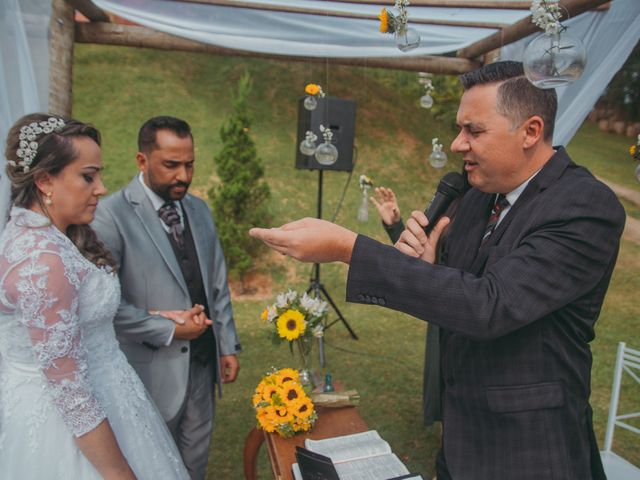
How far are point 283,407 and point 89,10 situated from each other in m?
3.18

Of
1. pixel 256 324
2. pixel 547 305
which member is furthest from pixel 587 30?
pixel 256 324

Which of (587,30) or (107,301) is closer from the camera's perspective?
(107,301)

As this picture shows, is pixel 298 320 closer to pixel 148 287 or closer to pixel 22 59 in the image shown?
pixel 148 287

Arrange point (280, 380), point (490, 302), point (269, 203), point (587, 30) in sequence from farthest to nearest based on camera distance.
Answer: point (269, 203)
point (587, 30)
point (280, 380)
point (490, 302)

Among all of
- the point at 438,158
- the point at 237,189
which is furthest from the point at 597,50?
the point at 237,189

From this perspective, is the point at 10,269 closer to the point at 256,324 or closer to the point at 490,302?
the point at 490,302

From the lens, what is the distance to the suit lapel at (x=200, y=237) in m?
2.70

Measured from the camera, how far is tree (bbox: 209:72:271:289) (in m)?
7.41

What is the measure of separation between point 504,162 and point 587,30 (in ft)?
8.88

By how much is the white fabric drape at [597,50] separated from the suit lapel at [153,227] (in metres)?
2.77

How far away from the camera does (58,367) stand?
1557 millimetres

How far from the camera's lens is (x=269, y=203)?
9.15 m

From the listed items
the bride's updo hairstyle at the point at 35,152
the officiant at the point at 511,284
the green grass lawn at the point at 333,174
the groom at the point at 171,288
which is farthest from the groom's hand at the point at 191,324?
the green grass lawn at the point at 333,174

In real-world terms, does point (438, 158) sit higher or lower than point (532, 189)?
higher
